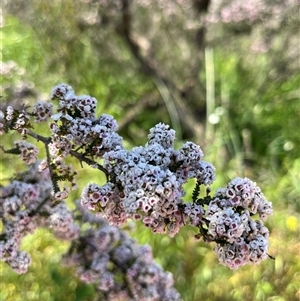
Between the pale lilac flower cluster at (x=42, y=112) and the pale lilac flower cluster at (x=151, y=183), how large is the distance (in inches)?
9.1

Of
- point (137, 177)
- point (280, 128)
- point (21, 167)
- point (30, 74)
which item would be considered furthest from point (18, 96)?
point (280, 128)

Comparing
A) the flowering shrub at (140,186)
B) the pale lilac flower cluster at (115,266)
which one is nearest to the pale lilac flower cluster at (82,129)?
the flowering shrub at (140,186)

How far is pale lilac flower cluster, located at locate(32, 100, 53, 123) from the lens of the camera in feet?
3.58

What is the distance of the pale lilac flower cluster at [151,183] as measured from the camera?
2.80 ft

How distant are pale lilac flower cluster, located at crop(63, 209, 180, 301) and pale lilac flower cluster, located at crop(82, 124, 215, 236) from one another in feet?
1.97

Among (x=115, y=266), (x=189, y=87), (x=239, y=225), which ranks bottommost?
(x=239, y=225)

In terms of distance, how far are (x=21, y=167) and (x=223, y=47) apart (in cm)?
218

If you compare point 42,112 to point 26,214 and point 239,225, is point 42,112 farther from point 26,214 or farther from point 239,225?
point 239,225

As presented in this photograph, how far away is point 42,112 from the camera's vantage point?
1.09m

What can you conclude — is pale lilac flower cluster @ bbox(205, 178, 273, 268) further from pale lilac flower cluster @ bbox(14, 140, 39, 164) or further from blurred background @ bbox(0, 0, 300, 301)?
blurred background @ bbox(0, 0, 300, 301)

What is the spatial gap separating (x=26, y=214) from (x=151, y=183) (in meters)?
0.61

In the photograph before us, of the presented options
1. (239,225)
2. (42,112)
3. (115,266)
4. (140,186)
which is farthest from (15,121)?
(115,266)

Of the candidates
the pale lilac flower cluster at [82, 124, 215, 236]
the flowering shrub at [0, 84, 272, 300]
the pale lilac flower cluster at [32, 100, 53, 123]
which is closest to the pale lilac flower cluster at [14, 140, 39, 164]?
the flowering shrub at [0, 84, 272, 300]

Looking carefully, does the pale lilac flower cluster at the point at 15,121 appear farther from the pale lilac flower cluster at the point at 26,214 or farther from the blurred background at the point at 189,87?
the blurred background at the point at 189,87
